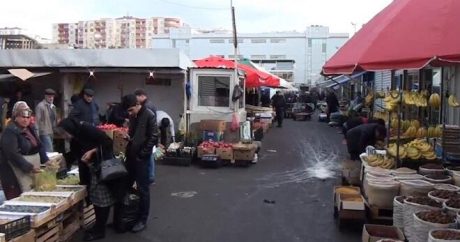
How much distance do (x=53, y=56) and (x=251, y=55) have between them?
5537cm

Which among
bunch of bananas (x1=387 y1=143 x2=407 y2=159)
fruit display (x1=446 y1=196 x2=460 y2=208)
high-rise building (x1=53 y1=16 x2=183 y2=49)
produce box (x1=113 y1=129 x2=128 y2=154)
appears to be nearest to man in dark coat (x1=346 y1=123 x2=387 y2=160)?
bunch of bananas (x1=387 y1=143 x2=407 y2=159)

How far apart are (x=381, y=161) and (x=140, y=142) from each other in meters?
3.84

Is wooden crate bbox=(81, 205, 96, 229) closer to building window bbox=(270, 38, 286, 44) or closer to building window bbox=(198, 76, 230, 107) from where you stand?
building window bbox=(198, 76, 230, 107)

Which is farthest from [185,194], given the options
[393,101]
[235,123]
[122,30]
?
[122,30]

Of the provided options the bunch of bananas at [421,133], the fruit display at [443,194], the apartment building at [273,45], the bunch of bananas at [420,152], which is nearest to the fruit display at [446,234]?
the fruit display at [443,194]

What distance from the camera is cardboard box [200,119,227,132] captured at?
559 inches

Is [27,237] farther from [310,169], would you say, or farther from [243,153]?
[310,169]

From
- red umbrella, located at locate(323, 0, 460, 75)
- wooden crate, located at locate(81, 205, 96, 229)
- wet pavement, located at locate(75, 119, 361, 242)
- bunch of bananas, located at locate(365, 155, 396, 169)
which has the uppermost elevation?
red umbrella, located at locate(323, 0, 460, 75)

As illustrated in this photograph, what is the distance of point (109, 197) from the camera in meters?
6.44

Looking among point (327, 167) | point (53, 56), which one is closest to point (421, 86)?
point (327, 167)

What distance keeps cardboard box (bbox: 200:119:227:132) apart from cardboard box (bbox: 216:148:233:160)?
1.50 meters

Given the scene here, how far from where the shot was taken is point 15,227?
5012 millimetres

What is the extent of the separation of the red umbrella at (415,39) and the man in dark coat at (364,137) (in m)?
3.74

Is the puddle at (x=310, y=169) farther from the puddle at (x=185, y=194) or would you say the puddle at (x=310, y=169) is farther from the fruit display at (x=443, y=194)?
the fruit display at (x=443, y=194)
